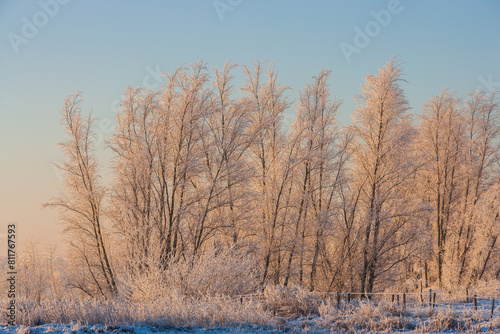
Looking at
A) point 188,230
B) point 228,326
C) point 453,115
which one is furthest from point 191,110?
point 453,115

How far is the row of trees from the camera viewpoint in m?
21.5

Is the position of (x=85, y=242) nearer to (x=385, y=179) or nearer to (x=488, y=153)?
(x=385, y=179)

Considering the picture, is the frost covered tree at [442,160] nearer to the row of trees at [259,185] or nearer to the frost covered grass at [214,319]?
the row of trees at [259,185]

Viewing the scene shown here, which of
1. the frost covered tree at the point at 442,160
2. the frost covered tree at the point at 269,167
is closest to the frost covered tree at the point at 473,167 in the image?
the frost covered tree at the point at 442,160

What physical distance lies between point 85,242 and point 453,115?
75.3 ft

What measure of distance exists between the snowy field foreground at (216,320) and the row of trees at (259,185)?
9938 mm

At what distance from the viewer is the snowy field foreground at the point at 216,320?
912 cm

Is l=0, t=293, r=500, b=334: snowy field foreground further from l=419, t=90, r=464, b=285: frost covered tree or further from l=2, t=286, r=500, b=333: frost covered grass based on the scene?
l=419, t=90, r=464, b=285: frost covered tree

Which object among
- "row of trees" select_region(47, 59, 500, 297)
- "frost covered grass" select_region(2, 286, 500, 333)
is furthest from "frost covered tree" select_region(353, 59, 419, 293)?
"frost covered grass" select_region(2, 286, 500, 333)

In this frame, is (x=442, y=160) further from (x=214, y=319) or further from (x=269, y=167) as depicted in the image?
(x=214, y=319)

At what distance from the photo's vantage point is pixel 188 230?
2161 cm

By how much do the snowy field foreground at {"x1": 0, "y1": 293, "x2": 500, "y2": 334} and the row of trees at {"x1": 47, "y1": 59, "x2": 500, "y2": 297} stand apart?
32.6 feet

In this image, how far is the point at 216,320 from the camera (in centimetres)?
998

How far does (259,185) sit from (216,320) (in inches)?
558
